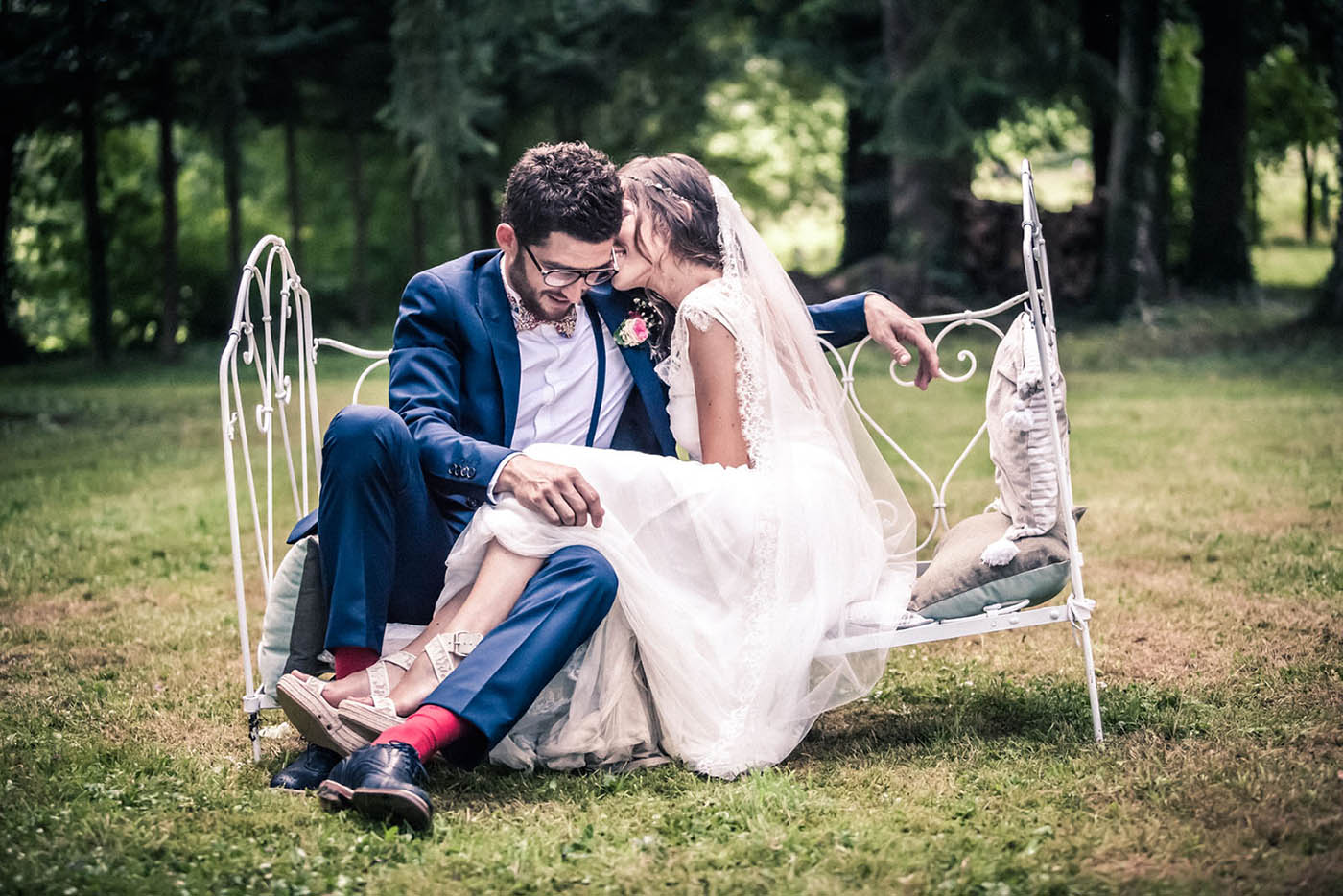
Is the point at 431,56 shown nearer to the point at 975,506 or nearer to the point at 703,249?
the point at 975,506

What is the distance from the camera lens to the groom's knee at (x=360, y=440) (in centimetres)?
332

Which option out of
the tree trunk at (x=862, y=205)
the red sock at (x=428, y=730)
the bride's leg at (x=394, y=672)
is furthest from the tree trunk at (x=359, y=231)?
the red sock at (x=428, y=730)

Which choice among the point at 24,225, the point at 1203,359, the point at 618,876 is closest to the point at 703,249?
the point at 618,876

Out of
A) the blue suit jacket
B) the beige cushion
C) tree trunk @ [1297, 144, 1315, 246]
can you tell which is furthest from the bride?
tree trunk @ [1297, 144, 1315, 246]

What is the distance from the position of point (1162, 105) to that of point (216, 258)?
16498 mm

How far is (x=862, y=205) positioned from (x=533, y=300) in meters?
14.9

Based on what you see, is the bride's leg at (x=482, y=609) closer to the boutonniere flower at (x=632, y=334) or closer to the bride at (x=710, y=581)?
the bride at (x=710, y=581)

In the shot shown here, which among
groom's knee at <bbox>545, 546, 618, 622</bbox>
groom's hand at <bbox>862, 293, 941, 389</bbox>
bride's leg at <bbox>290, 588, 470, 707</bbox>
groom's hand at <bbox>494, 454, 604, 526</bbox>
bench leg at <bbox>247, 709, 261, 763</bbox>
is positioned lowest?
bench leg at <bbox>247, 709, 261, 763</bbox>

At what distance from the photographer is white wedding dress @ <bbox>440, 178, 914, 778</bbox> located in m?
3.48

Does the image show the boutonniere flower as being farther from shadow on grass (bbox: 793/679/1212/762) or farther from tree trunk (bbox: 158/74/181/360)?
tree trunk (bbox: 158/74/181/360)

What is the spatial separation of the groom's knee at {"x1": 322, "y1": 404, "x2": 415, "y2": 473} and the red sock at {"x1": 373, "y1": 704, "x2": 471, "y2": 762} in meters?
0.63

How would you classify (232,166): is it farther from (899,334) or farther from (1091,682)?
(1091,682)

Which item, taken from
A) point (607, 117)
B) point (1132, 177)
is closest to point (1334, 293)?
point (1132, 177)

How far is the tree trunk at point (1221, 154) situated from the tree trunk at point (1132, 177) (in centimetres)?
137
